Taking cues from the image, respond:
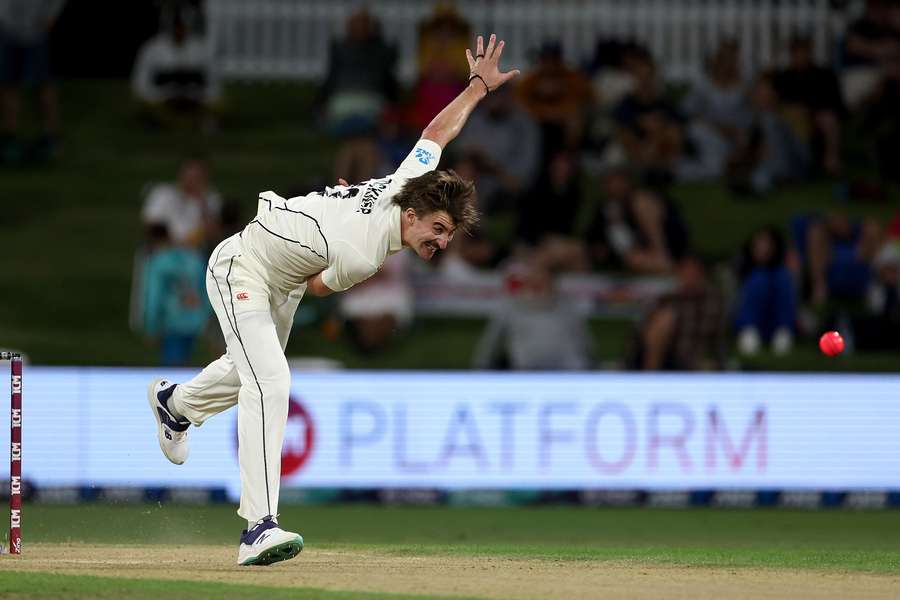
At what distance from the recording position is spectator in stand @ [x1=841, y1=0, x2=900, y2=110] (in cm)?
2005

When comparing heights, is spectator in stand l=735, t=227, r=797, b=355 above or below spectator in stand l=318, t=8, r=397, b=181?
below

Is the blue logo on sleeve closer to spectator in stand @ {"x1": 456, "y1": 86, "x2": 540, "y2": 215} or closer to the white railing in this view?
spectator in stand @ {"x1": 456, "y1": 86, "x2": 540, "y2": 215}

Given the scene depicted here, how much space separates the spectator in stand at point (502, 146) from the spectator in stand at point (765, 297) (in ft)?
9.30

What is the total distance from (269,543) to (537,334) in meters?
7.15

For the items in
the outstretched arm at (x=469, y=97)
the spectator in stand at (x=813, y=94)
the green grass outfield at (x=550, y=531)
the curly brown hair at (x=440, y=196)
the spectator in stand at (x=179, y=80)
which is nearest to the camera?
the curly brown hair at (x=440, y=196)

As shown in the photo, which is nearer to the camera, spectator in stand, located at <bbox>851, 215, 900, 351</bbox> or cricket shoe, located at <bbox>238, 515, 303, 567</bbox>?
cricket shoe, located at <bbox>238, 515, 303, 567</bbox>

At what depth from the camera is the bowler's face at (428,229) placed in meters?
7.84

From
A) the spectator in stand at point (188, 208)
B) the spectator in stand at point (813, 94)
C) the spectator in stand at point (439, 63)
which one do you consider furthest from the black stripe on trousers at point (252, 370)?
the spectator in stand at point (813, 94)

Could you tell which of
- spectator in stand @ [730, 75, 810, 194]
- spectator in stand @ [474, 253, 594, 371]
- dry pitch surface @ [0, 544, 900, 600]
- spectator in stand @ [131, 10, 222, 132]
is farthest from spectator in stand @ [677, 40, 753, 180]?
dry pitch surface @ [0, 544, 900, 600]

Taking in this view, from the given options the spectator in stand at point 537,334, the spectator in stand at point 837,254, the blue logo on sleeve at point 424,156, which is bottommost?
the spectator in stand at point 537,334

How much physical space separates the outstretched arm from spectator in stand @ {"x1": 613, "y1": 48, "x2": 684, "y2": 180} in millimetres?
9896

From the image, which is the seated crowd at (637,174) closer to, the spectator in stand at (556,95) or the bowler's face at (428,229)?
the spectator in stand at (556,95)

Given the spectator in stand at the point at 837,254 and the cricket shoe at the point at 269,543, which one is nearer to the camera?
A: the cricket shoe at the point at 269,543

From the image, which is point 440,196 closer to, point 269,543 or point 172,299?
point 269,543
